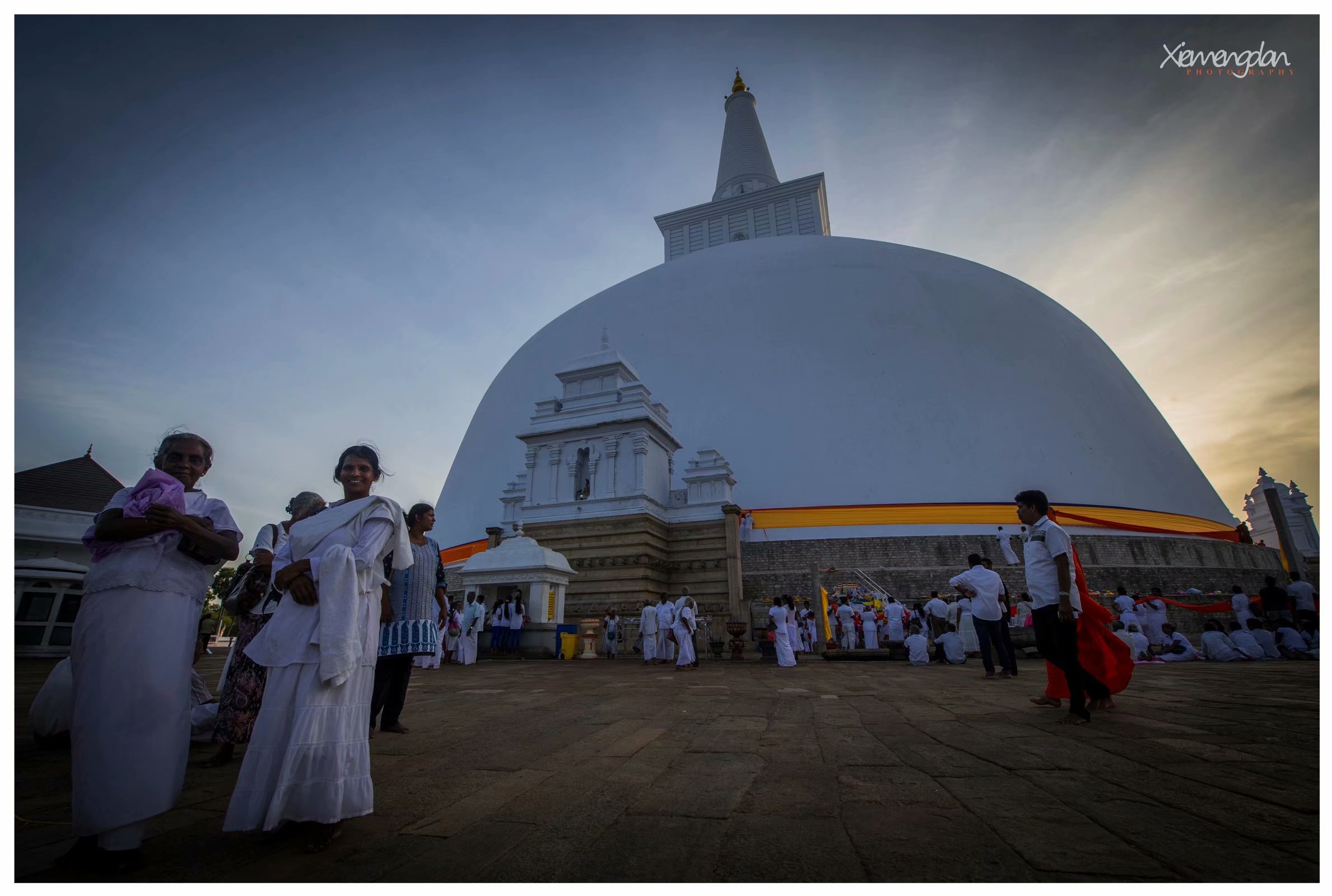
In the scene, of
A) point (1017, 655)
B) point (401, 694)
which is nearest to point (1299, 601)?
point (1017, 655)

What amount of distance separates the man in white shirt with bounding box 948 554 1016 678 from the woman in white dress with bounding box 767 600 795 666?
3190 mm

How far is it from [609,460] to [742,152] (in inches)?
871

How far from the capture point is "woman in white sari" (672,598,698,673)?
9.93 meters

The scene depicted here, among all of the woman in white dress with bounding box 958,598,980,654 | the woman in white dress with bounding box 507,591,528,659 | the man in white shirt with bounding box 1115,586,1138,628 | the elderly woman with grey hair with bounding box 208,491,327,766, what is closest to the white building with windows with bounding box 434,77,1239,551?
the woman in white dress with bounding box 507,591,528,659

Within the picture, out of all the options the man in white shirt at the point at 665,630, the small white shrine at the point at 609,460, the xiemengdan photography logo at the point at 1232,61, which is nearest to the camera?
the xiemengdan photography logo at the point at 1232,61

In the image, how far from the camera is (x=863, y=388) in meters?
17.2

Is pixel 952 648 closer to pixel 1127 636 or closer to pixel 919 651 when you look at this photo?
pixel 919 651

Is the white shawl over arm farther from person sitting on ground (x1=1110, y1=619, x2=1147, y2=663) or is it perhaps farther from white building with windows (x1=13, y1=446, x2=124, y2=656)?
person sitting on ground (x1=1110, y1=619, x2=1147, y2=663)

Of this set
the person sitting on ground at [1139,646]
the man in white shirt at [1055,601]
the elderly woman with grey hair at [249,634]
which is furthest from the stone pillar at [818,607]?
the elderly woman with grey hair at [249,634]

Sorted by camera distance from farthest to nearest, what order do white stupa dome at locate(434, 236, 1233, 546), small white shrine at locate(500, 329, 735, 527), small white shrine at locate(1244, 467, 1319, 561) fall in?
small white shrine at locate(1244, 467, 1319, 561) → white stupa dome at locate(434, 236, 1233, 546) → small white shrine at locate(500, 329, 735, 527)

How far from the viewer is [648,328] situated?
20.4m

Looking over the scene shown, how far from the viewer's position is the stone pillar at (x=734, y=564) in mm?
13812

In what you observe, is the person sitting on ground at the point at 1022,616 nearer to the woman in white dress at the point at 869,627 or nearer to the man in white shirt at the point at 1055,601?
the woman in white dress at the point at 869,627

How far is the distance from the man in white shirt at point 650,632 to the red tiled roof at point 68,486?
41.1 ft
